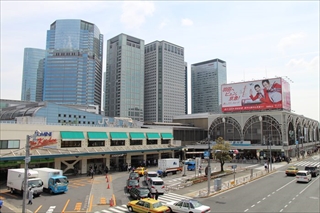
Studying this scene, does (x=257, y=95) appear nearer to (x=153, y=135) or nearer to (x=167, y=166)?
(x=153, y=135)

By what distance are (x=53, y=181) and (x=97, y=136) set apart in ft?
64.3

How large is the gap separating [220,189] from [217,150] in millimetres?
13414

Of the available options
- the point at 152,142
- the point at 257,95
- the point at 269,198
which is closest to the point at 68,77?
the point at 152,142

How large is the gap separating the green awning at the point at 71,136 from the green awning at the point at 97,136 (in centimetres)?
184

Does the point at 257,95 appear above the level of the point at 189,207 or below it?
above

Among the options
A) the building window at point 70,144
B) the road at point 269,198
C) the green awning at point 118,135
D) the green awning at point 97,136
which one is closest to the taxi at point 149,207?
the road at point 269,198

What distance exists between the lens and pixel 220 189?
3334cm

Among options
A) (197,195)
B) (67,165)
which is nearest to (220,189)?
(197,195)

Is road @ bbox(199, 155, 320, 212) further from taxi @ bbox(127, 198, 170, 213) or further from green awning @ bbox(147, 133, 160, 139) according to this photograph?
green awning @ bbox(147, 133, 160, 139)

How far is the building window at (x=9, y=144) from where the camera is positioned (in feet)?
121

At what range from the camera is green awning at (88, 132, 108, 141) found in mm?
→ 48750

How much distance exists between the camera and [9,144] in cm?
3759

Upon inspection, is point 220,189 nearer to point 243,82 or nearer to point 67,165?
point 67,165

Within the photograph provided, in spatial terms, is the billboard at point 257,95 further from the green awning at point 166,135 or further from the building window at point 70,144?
the building window at point 70,144
